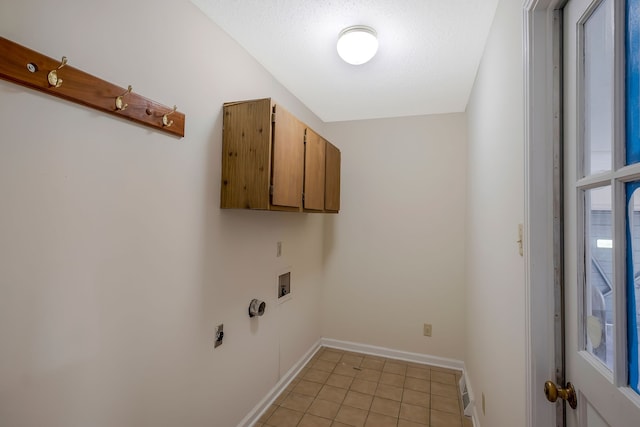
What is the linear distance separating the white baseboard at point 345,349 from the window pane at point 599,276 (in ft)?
5.16

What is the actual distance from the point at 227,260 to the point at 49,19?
1.29 m

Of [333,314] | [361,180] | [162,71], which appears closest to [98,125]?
[162,71]

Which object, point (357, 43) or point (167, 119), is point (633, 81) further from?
point (167, 119)

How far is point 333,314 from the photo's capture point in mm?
3248

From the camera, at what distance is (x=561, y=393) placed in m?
0.89

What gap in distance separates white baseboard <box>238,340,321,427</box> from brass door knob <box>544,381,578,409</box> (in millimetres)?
1799

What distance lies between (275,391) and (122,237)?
5.90ft

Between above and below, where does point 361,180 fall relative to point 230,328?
→ above

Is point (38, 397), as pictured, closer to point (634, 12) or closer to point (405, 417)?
point (634, 12)

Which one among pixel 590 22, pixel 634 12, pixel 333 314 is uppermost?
pixel 590 22

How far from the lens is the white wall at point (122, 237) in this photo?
90 centimetres

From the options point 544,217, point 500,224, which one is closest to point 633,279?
point 544,217

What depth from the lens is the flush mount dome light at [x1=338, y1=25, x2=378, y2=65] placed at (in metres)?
1.66

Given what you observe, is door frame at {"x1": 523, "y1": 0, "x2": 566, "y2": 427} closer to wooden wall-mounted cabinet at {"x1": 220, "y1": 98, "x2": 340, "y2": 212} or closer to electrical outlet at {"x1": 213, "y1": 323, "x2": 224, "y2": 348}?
wooden wall-mounted cabinet at {"x1": 220, "y1": 98, "x2": 340, "y2": 212}
